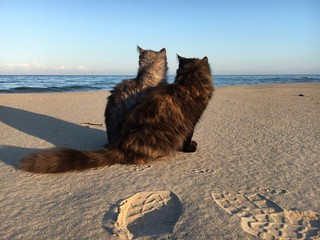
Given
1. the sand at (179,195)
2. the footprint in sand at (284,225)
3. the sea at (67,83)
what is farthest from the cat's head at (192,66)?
the footprint in sand at (284,225)

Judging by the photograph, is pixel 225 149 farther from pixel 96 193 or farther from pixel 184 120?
pixel 96 193

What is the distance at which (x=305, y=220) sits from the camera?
1.96m

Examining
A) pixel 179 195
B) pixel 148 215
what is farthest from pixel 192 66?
pixel 148 215

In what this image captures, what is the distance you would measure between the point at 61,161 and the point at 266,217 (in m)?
1.96

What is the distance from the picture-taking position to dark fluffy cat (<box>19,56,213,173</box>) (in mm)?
2861

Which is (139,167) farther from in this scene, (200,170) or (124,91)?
(124,91)

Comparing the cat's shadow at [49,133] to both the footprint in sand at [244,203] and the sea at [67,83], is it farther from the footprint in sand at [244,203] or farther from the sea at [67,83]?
the footprint in sand at [244,203]

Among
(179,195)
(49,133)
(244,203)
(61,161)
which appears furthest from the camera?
(49,133)

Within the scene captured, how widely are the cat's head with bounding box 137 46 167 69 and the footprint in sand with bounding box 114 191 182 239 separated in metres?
2.32

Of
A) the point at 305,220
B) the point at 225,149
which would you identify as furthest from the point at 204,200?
the point at 225,149

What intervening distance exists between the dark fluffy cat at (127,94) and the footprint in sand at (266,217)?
5.17 feet

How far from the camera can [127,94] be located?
12.0 ft

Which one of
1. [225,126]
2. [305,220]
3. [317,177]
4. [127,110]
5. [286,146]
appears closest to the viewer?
[305,220]

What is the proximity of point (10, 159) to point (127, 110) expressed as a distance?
1.48 meters
